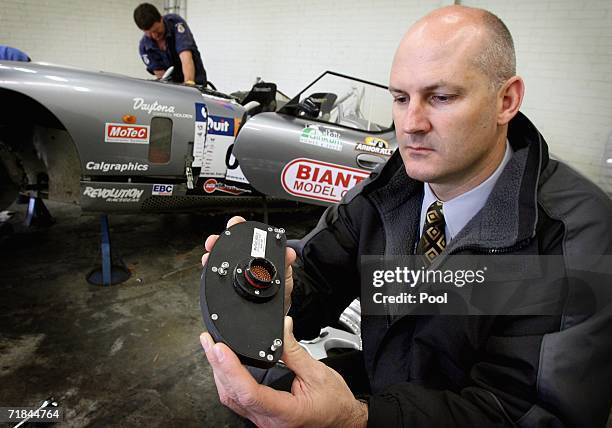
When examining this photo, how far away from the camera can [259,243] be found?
2.76 feet

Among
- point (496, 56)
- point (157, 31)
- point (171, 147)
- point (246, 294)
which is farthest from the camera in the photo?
point (157, 31)

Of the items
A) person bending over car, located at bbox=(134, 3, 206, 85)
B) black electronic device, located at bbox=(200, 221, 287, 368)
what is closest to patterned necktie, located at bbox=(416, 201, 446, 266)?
black electronic device, located at bbox=(200, 221, 287, 368)

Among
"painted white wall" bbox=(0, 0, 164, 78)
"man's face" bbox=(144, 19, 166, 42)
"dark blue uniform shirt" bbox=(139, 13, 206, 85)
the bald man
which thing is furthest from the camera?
"painted white wall" bbox=(0, 0, 164, 78)

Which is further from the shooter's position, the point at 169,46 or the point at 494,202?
the point at 169,46

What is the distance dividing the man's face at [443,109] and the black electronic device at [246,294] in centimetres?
38

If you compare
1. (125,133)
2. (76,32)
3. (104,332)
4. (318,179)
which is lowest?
(104,332)

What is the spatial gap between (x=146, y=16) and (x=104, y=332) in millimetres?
2450

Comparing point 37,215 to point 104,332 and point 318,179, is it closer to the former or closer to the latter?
point 104,332

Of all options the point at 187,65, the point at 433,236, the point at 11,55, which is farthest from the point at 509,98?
the point at 187,65

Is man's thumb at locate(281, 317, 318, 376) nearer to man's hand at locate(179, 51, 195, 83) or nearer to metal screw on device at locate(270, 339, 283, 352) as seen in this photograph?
metal screw on device at locate(270, 339, 283, 352)

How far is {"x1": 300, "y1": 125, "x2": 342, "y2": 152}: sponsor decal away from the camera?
2398mm

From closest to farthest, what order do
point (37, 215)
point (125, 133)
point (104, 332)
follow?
point (104, 332), point (125, 133), point (37, 215)

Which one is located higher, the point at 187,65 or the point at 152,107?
the point at 187,65

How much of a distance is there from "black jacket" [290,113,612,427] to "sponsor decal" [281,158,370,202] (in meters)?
1.29
